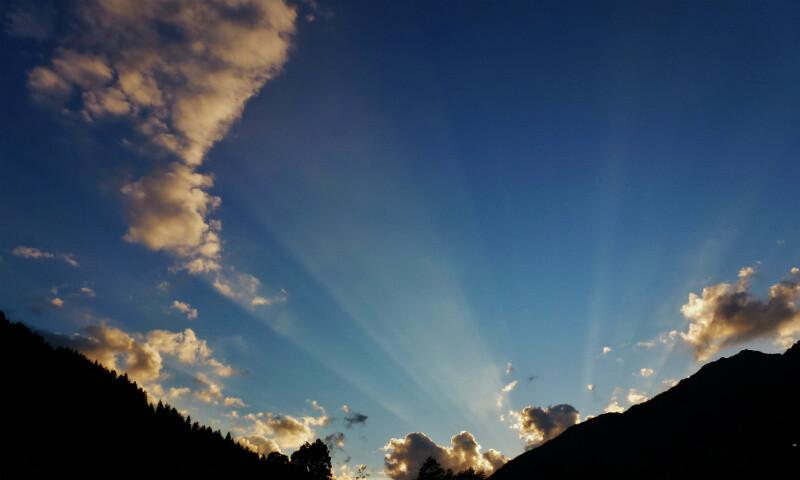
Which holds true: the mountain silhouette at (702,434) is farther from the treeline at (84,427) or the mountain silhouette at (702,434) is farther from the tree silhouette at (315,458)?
the treeline at (84,427)

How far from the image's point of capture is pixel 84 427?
26.9m

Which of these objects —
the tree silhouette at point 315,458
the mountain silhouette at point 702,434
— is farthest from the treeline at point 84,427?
the mountain silhouette at point 702,434

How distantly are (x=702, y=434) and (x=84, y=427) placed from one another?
75839 mm

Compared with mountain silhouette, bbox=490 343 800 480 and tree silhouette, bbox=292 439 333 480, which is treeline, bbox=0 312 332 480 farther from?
mountain silhouette, bbox=490 343 800 480

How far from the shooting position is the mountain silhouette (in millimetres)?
52562

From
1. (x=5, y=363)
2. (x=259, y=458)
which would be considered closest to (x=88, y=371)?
(x=5, y=363)

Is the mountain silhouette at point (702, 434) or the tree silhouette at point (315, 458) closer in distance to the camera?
the mountain silhouette at point (702, 434)

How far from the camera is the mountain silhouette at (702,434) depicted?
52562 millimetres

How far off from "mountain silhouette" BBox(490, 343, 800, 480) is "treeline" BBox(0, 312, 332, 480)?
175ft

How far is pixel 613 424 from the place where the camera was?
8438 centimetres

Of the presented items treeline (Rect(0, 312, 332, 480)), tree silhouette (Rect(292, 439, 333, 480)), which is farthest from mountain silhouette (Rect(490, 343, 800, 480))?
treeline (Rect(0, 312, 332, 480))

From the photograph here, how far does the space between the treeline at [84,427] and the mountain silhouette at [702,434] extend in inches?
2097

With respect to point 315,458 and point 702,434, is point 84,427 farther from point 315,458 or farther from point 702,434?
point 702,434

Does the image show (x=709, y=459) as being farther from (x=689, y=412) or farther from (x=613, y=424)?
(x=613, y=424)
